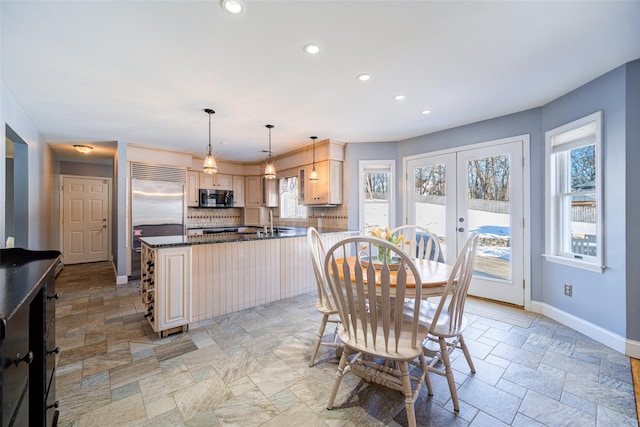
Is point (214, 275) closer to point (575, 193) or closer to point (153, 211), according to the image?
point (153, 211)

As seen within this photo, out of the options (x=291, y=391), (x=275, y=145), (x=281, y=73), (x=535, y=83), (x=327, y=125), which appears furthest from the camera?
(x=275, y=145)

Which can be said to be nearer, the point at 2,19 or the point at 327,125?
the point at 2,19

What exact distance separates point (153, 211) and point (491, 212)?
5567 millimetres

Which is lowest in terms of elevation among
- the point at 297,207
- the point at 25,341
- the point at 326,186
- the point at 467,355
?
the point at 467,355

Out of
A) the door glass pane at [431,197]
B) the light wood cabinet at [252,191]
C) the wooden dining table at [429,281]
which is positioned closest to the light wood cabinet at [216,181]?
the light wood cabinet at [252,191]

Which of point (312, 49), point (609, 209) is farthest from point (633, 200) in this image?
point (312, 49)

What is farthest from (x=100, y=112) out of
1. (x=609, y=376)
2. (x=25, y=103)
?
(x=609, y=376)

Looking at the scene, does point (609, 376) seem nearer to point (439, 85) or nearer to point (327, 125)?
point (439, 85)

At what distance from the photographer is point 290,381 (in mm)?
1866

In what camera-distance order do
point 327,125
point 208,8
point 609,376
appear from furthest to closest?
point 327,125, point 609,376, point 208,8

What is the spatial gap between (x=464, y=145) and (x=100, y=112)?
4.77m

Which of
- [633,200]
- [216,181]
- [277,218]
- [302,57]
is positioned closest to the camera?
[302,57]

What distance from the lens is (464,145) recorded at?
3777mm

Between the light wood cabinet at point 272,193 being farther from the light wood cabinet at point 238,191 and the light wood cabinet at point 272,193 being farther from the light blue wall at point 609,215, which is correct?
the light blue wall at point 609,215
